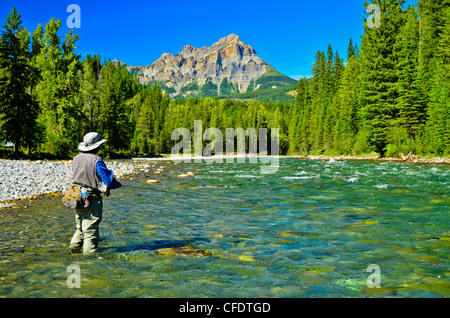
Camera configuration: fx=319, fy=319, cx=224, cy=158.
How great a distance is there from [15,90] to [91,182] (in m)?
31.6

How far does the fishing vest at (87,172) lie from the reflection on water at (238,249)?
1.54m

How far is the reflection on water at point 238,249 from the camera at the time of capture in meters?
5.14

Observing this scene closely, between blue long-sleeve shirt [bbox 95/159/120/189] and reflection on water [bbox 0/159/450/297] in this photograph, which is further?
blue long-sleeve shirt [bbox 95/159/120/189]

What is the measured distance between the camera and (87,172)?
20.9 ft

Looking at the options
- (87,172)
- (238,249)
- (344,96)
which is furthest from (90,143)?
(344,96)

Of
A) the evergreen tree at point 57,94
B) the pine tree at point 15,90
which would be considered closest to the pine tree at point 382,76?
the evergreen tree at point 57,94

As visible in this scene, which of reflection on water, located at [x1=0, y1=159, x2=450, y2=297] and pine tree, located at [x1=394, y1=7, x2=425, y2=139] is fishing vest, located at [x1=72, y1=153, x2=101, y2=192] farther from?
pine tree, located at [x1=394, y1=7, x2=425, y2=139]

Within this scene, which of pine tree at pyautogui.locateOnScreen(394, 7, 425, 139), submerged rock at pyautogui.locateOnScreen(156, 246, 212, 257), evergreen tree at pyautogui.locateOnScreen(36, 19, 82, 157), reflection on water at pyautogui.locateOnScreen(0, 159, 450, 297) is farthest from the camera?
pine tree at pyautogui.locateOnScreen(394, 7, 425, 139)

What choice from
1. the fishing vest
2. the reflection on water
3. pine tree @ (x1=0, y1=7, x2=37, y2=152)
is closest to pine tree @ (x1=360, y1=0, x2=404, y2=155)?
the reflection on water

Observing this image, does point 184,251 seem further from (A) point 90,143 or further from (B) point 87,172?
(A) point 90,143

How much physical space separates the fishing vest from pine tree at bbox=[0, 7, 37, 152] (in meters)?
30.0

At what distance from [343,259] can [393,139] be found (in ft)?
130

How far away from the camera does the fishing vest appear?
635cm
